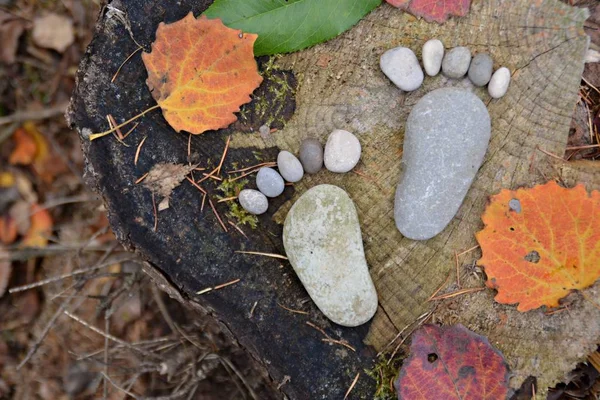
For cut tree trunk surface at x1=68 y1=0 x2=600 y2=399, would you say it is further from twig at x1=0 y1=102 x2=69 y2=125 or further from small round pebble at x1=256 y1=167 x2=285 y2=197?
twig at x1=0 y1=102 x2=69 y2=125

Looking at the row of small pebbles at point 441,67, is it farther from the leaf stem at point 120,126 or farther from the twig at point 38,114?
the twig at point 38,114

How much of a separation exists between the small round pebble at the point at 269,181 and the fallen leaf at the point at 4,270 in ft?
6.11

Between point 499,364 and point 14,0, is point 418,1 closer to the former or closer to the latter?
point 499,364

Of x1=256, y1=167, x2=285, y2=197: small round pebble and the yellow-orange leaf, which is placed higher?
the yellow-orange leaf

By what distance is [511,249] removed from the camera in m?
1.78

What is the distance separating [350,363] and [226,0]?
1376 millimetres

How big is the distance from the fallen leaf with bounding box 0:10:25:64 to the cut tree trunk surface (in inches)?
56.4

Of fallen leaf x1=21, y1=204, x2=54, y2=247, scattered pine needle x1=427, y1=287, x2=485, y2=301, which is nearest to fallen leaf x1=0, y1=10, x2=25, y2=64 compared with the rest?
fallen leaf x1=21, y1=204, x2=54, y2=247

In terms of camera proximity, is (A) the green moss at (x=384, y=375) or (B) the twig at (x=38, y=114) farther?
(B) the twig at (x=38, y=114)

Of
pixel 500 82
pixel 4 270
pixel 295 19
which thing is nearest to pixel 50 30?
pixel 4 270

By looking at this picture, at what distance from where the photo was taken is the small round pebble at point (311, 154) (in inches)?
71.5

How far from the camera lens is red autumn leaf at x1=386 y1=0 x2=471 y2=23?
1.78 meters

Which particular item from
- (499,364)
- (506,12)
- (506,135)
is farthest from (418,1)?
(499,364)

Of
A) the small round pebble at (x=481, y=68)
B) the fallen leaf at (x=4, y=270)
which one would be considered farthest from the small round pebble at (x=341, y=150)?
the fallen leaf at (x=4, y=270)
